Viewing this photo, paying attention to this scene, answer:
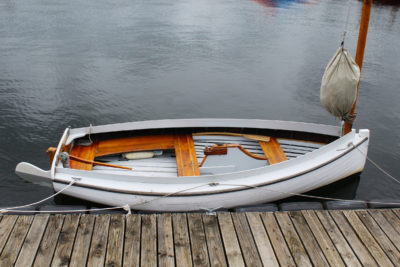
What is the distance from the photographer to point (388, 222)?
18.6 ft

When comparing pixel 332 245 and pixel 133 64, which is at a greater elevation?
pixel 133 64

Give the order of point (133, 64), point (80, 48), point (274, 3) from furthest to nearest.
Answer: point (274, 3), point (80, 48), point (133, 64)

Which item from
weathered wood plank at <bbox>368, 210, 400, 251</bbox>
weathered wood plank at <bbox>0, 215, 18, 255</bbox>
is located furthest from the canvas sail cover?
weathered wood plank at <bbox>0, 215, 18, 255</bbox>

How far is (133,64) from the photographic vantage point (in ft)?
60.3

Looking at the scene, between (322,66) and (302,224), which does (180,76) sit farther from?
(302,224)

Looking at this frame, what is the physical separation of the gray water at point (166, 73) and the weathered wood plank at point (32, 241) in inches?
141

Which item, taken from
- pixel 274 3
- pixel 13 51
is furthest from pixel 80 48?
pixel 274 3

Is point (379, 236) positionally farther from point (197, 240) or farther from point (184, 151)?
point (184, 151)

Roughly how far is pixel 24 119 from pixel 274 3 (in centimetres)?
3368

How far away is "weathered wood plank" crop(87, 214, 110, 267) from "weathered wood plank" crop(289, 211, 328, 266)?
275cm

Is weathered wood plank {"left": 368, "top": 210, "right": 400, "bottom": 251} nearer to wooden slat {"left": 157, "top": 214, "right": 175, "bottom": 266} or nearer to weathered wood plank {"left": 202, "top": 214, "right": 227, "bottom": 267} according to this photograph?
weathered wood plank {"left": 202, "top": 214, "right": 227, "bottom": 267}

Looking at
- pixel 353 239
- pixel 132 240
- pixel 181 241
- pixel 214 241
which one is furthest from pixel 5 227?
pixel 353 239

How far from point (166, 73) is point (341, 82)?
11490mm

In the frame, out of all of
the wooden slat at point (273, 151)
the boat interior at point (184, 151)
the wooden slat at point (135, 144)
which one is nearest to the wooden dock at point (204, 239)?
the boat interior at point (184, 151)
